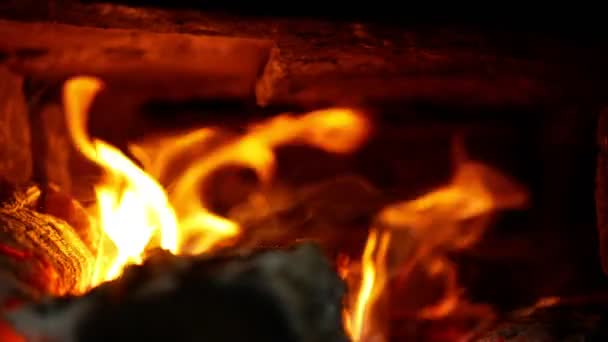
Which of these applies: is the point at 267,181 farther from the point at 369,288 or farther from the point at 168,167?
the point at 369,288

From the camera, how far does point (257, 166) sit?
6.93 ft

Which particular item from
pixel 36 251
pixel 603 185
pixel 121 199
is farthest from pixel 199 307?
pixel 603 185

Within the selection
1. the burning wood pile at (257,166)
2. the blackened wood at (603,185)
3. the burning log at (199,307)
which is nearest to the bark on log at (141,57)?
the burning wood pile at (257,166)

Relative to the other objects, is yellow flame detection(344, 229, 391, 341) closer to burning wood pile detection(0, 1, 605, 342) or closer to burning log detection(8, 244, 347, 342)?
burning wood pile detection(0, 1, 605, 342)

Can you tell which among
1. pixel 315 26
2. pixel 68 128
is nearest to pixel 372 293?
pixel 315 26

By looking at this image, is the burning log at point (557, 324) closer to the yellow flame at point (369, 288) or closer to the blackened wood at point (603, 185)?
the blackened wood at point (603, 185)

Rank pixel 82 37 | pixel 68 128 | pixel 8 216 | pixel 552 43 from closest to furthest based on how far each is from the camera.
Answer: pixel 8 216, pixel 82 37, pixel 552 43, pixel 68 128

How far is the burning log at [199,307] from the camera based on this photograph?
42.1 inches

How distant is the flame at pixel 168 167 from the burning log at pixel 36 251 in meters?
0.11

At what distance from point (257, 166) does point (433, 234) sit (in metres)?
0.53

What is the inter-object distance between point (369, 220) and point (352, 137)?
242 mm

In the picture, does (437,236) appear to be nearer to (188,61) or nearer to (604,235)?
(604,235)

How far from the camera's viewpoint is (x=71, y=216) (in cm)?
173

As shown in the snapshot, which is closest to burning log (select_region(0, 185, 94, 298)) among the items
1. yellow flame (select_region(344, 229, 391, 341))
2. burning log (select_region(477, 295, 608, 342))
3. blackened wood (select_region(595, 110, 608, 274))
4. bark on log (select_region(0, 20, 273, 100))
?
bark on log (select_region(0, 20, 273, 100))
